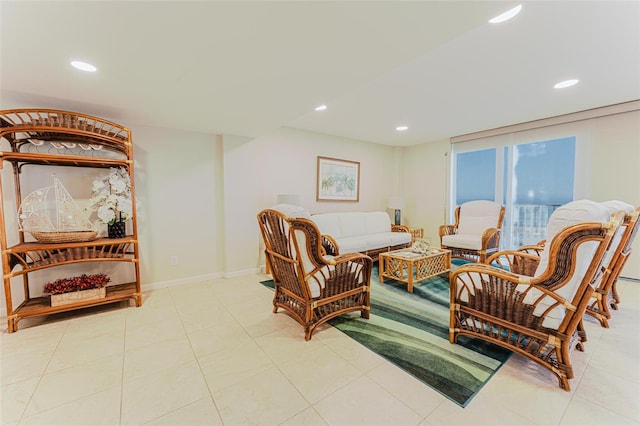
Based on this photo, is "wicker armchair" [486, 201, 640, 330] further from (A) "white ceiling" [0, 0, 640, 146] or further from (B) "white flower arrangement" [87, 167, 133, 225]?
(B) "white flower arrangement" [87, 167, 133, 225]

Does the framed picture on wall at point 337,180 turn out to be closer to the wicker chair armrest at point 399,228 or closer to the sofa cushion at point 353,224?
the sofa cushion at point 353,224

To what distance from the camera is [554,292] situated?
1.52 m

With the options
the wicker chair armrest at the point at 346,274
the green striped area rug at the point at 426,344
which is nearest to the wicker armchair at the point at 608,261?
the green striped area rug at the point at 426,344

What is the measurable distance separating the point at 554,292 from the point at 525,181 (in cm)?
370

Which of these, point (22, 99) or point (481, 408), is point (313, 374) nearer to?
point (481, 408)

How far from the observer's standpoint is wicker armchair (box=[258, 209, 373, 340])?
200 centimetres

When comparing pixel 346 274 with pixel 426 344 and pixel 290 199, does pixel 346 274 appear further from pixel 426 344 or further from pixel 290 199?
pixel 290 199

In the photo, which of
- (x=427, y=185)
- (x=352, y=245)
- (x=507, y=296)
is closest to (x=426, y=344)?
(x=507, y=296)

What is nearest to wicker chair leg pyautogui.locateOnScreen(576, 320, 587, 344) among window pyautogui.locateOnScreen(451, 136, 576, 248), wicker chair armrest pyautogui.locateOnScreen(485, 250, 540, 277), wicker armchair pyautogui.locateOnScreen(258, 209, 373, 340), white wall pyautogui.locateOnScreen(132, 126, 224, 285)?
wicker chair armrest pyautogui.locateOnScreen(485, 250, 540, 277)

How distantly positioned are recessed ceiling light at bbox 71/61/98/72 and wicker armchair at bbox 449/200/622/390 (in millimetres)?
3016

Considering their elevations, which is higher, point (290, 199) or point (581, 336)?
point (290, 199)

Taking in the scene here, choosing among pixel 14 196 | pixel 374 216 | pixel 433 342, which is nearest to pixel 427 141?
pixel 374 216

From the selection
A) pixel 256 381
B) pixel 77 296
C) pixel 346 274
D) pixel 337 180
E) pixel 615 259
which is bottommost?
pixel 256 381

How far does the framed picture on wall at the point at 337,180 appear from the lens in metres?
4.81
